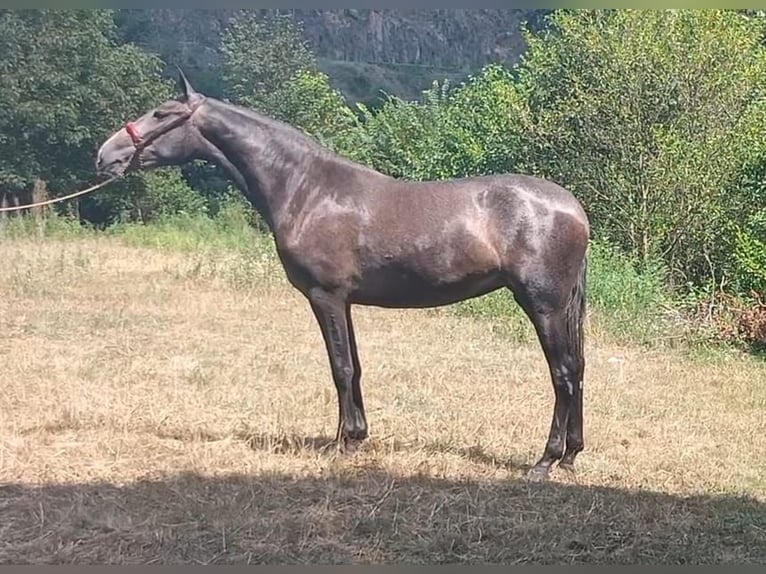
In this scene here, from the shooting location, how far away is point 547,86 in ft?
47.1

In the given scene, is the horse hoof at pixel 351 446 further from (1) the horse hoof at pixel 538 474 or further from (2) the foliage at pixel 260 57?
(2) the foliage at pixel 260 57

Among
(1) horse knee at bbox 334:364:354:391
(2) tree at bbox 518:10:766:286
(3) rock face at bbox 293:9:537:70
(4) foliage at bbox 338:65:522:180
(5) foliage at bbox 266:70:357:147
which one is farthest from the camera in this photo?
(3) rock face at bbox 293:9:537:70

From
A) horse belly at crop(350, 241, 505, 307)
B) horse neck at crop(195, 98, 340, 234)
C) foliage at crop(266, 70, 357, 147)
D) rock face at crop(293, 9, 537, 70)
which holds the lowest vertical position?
foliage at crop(266, 70, 357, 147)

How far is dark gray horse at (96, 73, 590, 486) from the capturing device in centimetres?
469

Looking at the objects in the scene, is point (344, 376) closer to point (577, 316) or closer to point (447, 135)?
point (577, 316)

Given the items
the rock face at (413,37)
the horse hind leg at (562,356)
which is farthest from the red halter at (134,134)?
the rock face at (413,37)

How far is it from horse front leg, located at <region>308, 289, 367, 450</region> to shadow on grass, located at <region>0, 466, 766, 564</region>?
469 millimetres

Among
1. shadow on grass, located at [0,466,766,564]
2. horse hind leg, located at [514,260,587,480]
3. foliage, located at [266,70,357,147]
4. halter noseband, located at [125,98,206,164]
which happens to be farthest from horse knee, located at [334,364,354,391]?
foliage, located at [266,70,357,147]

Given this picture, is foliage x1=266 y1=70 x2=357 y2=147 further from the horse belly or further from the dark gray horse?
the horse belly

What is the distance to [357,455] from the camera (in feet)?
16.3

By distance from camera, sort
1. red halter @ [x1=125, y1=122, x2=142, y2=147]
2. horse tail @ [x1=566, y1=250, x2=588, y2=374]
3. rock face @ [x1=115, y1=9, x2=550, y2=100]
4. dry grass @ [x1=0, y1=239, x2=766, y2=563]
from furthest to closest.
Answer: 1. rock face @ [x1=115, y1=9, x2=550, y2=100]
2. red halter @ [x1=125, y1=122, x2=142, y2=147]
3. horse tail @ [x1=566, y1=250, x2=588, y2=374]
4. dry grass @ [x1=0, y1=239, x2=766, y2=563]

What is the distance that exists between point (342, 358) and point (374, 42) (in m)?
34.4

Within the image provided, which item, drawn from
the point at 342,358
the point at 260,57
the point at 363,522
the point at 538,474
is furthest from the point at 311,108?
the point at 363,522

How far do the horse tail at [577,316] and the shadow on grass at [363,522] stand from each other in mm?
716
